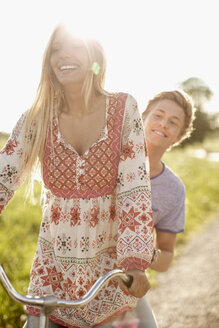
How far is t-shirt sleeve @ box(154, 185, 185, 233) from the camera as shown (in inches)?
108

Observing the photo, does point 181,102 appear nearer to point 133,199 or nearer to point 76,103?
point 76,103

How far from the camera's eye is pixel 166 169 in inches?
114

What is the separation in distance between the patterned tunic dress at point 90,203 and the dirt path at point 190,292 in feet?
9.01

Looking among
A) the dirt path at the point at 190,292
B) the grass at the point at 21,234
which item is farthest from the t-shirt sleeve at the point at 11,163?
the dirt path at the point at 190,292

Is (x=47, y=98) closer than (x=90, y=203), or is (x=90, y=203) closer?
(x=90, y=203)

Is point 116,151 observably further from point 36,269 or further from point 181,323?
point 181,323

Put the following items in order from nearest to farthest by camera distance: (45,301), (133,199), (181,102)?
1. (45,301)
2. (133,199)
3. (181,102)

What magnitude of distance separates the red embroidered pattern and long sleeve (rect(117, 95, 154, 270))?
38mm

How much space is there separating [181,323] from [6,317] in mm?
1734

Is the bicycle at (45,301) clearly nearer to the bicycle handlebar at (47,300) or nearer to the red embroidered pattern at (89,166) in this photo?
the bicycle handlebar at (47,300)

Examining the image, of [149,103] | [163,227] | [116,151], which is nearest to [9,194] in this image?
[116,151]

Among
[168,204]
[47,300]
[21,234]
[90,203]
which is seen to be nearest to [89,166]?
[90,203]

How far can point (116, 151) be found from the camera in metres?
1.83

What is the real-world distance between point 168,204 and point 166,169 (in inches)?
10.2
